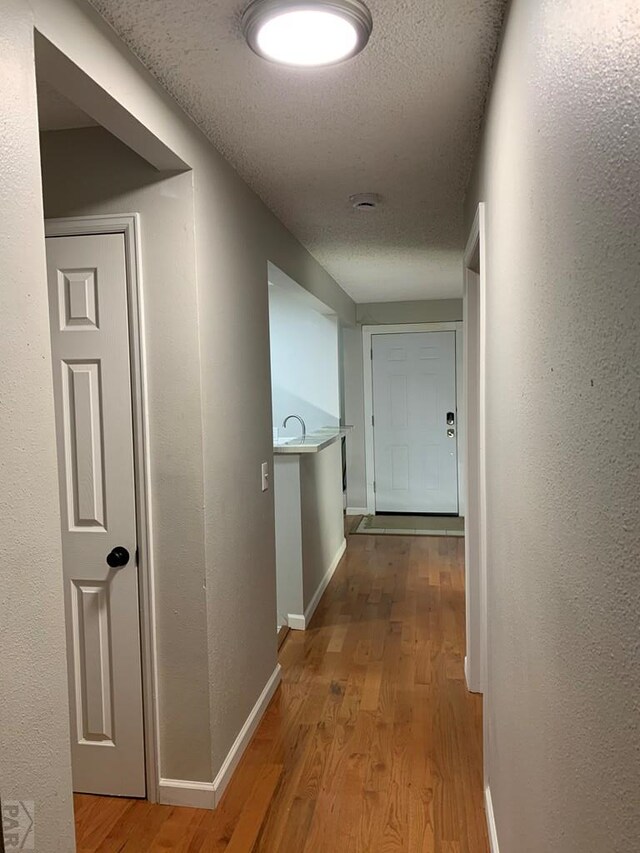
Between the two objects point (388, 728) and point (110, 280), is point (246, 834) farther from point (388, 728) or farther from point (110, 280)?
point (110, 280)

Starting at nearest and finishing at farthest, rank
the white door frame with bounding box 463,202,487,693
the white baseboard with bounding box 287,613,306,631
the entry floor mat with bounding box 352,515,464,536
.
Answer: the white door frame with bounding box 463,202,487,693 < the white baseboard with bounding box 287,613,306,631 < the entry floor mat with bounding box 352,515,464,536

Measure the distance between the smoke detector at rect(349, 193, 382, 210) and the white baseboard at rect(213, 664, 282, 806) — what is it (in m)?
2.22

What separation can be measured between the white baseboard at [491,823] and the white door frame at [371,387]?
444 centimetres

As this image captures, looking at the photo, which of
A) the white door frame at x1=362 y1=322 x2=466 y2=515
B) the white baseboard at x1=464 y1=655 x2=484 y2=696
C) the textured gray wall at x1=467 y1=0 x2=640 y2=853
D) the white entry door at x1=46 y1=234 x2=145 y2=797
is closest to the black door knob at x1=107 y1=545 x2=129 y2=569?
the white entry door at x1=46 y1=234 x2=145 y2=797

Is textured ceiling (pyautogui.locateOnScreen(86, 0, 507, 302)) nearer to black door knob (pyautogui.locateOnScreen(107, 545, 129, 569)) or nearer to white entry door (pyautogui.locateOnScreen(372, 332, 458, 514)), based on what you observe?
black door knob (pyautogui.locateOnScreen(107, 545, 129, 569))

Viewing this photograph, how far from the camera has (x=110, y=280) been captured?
7.14 ft

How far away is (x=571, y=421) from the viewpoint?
922 mm

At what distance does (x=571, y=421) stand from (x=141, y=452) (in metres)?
1.59

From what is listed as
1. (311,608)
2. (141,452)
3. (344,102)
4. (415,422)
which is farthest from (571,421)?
(415,422)

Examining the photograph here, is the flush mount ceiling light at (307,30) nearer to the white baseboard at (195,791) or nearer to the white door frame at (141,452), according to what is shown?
the white door frame at (141,452)

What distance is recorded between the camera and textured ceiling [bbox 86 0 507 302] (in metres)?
1.54

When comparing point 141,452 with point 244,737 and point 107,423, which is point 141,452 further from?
point 244,737

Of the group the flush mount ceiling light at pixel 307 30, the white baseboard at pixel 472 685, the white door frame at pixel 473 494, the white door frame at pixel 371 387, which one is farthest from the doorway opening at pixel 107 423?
the white door frame at pixel 371 387

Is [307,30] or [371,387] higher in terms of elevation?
[307,30]
